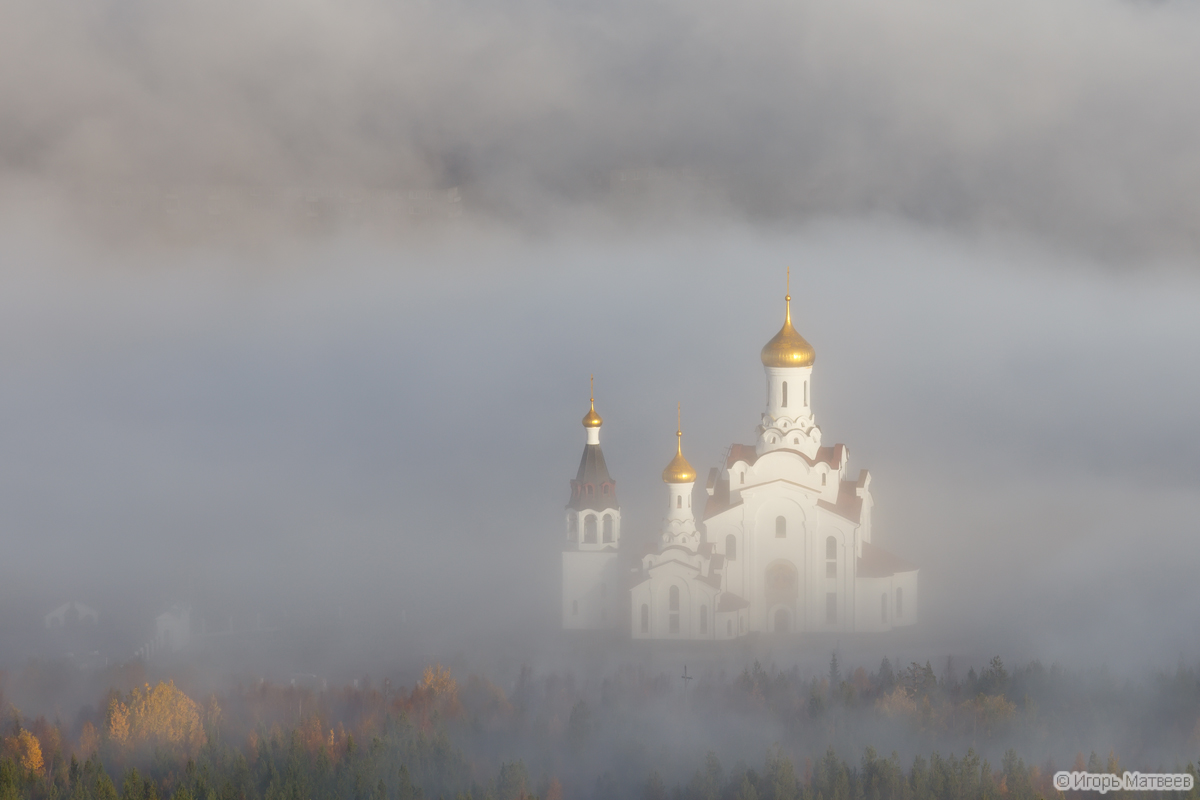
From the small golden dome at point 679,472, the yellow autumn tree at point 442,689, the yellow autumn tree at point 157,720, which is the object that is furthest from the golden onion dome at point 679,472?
the yellow autumn tree at point 157,720

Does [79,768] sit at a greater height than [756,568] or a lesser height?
lesser

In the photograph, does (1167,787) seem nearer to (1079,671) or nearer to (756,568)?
(1079,671)

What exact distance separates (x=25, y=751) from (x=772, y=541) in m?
6.91

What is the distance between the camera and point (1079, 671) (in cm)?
1777

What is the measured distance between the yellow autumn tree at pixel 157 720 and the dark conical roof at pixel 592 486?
4.04 metres

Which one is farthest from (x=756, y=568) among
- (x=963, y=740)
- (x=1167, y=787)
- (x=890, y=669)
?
(x=1167, y=787)

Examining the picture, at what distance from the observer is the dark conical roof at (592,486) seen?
1892 cm

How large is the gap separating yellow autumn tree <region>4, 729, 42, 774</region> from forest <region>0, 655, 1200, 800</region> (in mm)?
11

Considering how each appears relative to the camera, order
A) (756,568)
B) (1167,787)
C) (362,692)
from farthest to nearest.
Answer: (756,568), (362,692), (1167,787)

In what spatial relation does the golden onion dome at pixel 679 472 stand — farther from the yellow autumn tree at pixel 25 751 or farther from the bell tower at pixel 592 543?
Answer: the yellow autumn tree at pixel 25 751

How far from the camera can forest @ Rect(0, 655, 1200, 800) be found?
15.8 m

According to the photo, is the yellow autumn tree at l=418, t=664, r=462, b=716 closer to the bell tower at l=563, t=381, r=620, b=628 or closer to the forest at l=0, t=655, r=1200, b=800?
the forest at l=0, t=655, r=1200, b=800

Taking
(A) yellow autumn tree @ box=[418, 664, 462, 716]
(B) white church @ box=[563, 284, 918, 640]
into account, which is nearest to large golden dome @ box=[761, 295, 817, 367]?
(B) white church @ box=[563, 284, 918, 640]

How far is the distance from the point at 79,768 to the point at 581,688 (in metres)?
4.28
